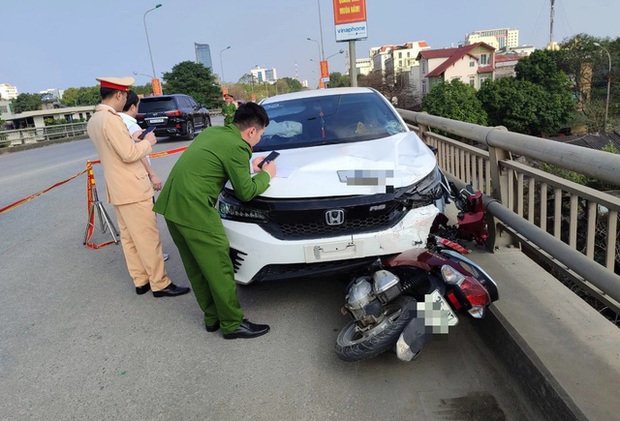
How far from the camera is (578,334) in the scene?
2.77m

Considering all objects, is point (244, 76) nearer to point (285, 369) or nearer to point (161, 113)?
point (161, 113)

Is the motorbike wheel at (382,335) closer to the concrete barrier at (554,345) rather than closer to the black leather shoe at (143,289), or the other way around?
the concrete barrier at (554,345)

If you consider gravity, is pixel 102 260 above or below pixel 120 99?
below

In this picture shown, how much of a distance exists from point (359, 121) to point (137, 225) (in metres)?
2.33

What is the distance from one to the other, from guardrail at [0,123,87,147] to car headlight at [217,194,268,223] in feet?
81.9

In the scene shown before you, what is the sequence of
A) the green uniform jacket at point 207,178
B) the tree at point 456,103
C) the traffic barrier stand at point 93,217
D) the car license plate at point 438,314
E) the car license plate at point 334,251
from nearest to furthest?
the car license plate at point 438,314 → the green uniform jacket at point 207,178 → the car license plate at point 334,251 → the traffic barrier stand at point 93,217 → the tree at point 456,103

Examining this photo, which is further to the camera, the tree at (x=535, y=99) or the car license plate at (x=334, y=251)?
the tree at (x=535, y=99)

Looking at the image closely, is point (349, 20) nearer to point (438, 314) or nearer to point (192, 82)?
point (438, 314)

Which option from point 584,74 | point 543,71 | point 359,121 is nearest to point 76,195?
point 359,121

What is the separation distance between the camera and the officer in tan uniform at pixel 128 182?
3.88 metres

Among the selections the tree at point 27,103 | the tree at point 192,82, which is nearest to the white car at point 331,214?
the tree at point 192,82

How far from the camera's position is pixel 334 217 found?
325cm

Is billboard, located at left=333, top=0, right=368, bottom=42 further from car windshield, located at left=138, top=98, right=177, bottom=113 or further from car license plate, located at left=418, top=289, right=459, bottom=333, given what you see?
car license plate, located at left=418, top=289, right=459, bottom=333

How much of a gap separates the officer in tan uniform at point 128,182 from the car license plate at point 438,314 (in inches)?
98.2
